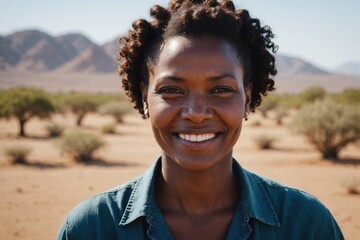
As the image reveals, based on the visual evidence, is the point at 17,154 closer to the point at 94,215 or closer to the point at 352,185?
the point at 352,185

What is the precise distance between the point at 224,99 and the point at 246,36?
567 millimetres

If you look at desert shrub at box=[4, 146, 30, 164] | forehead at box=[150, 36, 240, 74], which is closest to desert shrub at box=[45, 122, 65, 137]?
desert shrub at box=[4, 146, 30, 164]

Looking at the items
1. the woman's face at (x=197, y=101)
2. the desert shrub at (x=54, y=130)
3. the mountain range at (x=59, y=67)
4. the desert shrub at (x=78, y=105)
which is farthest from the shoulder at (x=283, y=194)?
the mountain range at (x=59, y=67)

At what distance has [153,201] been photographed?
7.32 ft

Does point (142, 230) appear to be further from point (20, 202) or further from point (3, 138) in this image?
point (3, 138)

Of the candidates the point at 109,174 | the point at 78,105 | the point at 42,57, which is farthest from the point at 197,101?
the point at 42,57

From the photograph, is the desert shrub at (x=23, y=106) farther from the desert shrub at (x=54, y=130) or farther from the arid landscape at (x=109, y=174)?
the desert shrub at (x=54, y=130)

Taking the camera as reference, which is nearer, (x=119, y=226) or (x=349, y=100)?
(x=119, y=226)

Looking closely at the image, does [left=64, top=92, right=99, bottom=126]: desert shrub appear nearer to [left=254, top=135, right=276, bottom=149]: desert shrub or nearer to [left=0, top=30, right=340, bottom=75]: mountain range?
[left=254, top=135, right=276, bottom=149]: desert shrub

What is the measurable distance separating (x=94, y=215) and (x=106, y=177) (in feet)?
32.3

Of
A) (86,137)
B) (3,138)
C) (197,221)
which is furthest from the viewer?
(3,138)

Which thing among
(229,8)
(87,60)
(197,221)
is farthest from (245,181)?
(87,60)

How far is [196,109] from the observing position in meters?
2.06

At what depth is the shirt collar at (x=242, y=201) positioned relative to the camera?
2.15 m
